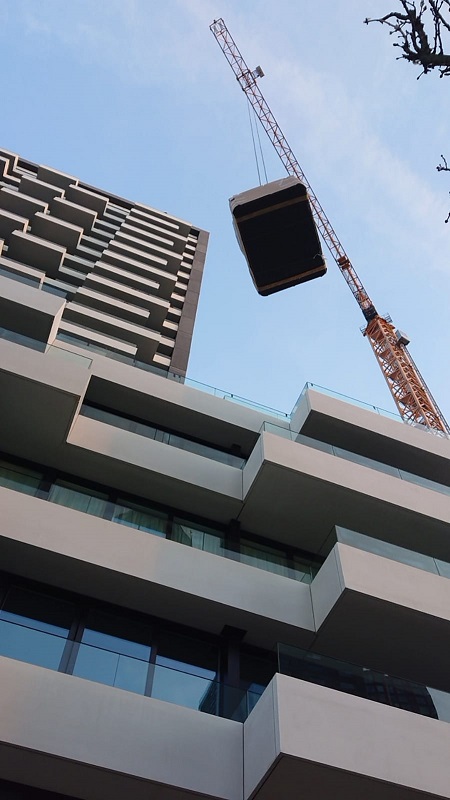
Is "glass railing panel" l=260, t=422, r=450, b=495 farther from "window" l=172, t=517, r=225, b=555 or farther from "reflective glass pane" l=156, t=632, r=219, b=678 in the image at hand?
"reflective glass pane" l=156, t=632, r=219, b=678

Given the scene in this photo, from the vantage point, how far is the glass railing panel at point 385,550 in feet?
37.6

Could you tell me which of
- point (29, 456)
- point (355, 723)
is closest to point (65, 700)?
point (355, 723)

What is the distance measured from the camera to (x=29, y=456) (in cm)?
1326

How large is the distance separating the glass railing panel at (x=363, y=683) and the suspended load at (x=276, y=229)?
6.17 metres

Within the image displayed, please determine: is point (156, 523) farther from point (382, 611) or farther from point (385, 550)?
point (382, 611)

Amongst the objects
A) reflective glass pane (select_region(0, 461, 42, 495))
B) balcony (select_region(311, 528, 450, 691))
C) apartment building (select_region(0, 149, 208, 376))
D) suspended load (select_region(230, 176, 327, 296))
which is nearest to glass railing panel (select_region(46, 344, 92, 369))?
reflective glass pane (select_region(0, 461, 42, 495))

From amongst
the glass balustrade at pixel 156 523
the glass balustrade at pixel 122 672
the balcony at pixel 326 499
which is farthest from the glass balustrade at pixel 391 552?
the glass balustrade at pixel 122 672

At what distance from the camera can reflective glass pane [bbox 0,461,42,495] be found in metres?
11.7

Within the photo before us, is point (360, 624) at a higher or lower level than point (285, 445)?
lower

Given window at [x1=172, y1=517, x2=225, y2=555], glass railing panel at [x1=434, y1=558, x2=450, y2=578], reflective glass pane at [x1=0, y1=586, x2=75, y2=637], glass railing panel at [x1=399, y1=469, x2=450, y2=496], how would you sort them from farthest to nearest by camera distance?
glass railing panel at [x1=399, y1=469, x2=450, y2=496], window at [x1=172, y1=517, x2=225, y2=555], glass railing panel at [x1=434, y1=558, x2=450, y2=578], reflective glass pane at [x1=0, y1=586, x2=75, y2=637]

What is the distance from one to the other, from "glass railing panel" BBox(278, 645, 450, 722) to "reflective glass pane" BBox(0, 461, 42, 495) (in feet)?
17.6

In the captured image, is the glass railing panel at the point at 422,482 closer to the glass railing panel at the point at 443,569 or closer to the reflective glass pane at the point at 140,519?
the glass railing panel at the point at 443,569

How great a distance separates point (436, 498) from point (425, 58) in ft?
29.5

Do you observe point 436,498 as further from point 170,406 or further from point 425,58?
point 425,58
